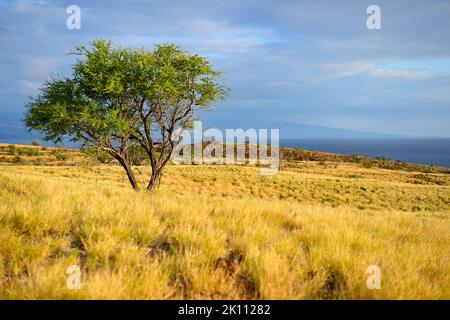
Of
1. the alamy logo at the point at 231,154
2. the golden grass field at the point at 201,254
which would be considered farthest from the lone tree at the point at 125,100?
the alamy logo at the point at 231,154

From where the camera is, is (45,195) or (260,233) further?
(45,195)

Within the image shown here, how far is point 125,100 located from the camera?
2252cm

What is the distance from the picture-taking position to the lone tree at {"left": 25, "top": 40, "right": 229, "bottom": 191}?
68.8ft

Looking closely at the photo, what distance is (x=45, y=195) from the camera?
9.77m

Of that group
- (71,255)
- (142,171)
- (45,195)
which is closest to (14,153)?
(142,171)

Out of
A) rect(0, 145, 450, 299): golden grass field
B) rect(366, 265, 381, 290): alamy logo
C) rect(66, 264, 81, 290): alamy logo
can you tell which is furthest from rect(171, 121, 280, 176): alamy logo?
rect(66, 264, 81, 290): alamy logo

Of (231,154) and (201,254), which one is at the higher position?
(231,154)

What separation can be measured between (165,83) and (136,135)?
173 inches

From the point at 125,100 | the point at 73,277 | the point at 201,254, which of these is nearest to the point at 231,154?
the point at 125,100

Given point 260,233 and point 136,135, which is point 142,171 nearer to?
point 136,135

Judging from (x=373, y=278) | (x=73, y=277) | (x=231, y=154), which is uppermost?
(x=231, y=154)

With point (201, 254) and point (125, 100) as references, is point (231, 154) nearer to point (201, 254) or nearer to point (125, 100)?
point (125, 100)

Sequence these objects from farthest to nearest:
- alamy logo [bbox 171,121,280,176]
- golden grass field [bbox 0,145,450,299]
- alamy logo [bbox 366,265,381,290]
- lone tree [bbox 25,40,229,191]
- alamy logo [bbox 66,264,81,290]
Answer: alamy logo [bbox 171,121,280,176], lone tree [bbox 25,40,229,191], alamy logo [bbox 366,265,381,290], golden grass field [bbox 0,145,450,299], alamy logo [bbox 66,264,81,290]

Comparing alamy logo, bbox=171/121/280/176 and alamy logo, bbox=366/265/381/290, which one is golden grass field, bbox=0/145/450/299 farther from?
alamy logo, bbox=171/121/280/176
